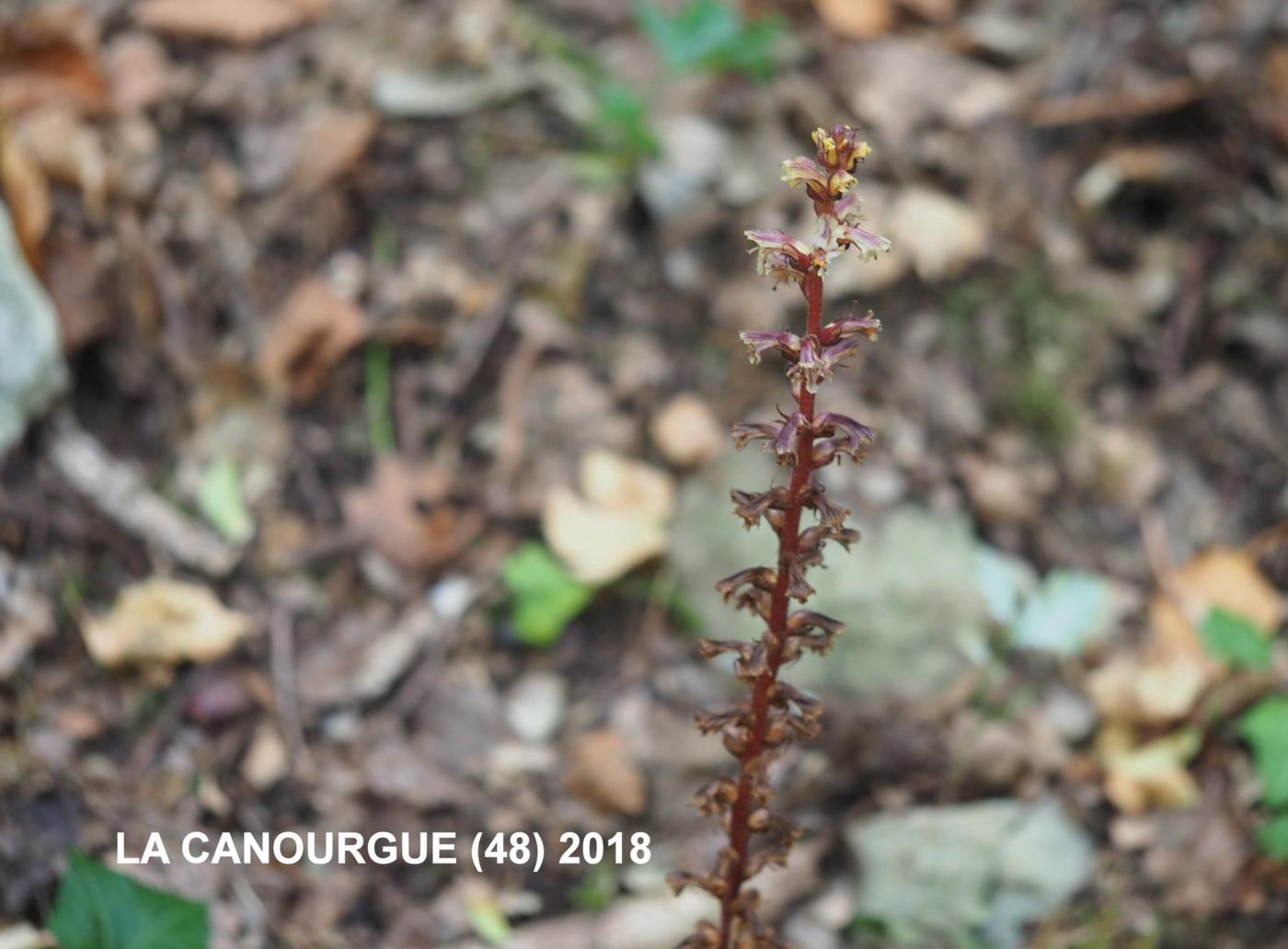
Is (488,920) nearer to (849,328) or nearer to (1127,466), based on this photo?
(849,328)

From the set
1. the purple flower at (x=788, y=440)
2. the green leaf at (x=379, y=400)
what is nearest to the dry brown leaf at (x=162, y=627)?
the green leaf at (x=379, y=400)

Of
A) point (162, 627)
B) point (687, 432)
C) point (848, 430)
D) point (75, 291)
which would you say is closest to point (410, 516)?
point (162, 627)

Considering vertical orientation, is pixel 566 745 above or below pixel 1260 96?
below

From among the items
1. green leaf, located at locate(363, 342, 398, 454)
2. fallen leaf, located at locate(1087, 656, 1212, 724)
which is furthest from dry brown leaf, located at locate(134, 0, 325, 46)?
fallen leaf, located at locate(1087, 656, 1212, 724)

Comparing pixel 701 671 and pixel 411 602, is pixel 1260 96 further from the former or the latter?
pixel 411 602

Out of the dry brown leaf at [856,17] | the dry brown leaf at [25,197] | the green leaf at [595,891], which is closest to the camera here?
the green leaf at [595,891]

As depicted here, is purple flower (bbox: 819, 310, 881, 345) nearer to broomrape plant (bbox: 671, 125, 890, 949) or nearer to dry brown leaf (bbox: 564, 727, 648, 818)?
broomrape plant (bbox: 671, 125, 890, 949)

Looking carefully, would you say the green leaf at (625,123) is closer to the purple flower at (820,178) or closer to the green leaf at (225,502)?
the green leaf at (225,502)

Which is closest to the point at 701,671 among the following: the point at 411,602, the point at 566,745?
the point at 566,745
